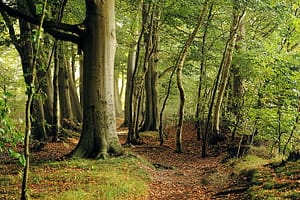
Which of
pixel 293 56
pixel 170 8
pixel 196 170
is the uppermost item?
pixel 170 8

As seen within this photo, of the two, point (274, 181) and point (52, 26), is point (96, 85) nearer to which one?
point (52, 26)

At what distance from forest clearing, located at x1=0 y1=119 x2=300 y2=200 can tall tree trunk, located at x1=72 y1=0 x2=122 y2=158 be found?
31.1 inches

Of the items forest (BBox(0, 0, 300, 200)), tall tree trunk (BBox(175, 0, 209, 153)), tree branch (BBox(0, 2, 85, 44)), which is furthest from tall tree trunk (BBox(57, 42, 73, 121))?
tree branch (BBox(0, 2, 85, 44))

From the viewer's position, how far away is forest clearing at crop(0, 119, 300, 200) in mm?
6883

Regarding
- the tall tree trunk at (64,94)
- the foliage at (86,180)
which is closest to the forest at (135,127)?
the foliage at (86,180)

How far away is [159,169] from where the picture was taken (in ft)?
38.0

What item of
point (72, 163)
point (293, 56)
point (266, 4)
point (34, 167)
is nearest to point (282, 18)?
point (266, 4)

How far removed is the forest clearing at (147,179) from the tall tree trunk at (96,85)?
0.79m

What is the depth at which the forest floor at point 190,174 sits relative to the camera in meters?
8.30

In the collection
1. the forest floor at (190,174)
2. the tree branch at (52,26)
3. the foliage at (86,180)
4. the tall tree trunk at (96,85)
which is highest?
the tree branch at (52,26)

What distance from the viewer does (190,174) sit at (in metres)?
11.5

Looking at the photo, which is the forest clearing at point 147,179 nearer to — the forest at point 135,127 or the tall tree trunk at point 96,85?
the forest at point 135,127

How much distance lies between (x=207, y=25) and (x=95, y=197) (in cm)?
1149

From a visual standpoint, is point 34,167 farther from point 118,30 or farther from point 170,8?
point 118,30
